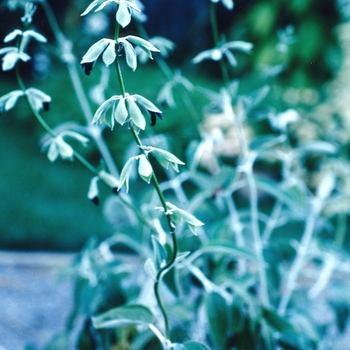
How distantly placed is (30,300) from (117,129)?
5.41 ft

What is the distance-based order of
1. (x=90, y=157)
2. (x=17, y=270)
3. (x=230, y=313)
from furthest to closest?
(x=90, y=157)
(x=17, y=270)
(x=230, y=313)

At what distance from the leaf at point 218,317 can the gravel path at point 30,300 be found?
86cm

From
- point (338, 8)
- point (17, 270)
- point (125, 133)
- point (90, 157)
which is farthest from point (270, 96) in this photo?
point (17, 270)

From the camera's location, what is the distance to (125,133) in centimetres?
333

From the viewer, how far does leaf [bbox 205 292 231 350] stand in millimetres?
903

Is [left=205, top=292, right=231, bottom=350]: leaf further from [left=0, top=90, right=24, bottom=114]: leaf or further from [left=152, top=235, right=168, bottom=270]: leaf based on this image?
[left=0, top=90, right=24, bottom=114]: leaf

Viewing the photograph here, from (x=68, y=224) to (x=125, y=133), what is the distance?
2.69 feet

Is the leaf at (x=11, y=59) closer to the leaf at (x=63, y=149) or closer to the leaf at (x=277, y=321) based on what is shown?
the leaf at (x=63, y=149)

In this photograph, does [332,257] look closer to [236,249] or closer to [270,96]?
[236,249]

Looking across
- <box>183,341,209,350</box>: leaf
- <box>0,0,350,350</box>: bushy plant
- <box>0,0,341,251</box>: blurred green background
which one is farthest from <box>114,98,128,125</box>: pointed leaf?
<box>0,0,341,251</box>: blurred green background

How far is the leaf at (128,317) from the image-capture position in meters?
0.80

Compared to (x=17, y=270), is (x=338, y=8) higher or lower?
higher

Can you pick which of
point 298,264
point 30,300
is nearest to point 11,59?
point 298,264

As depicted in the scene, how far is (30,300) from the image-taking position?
200 centimetres
